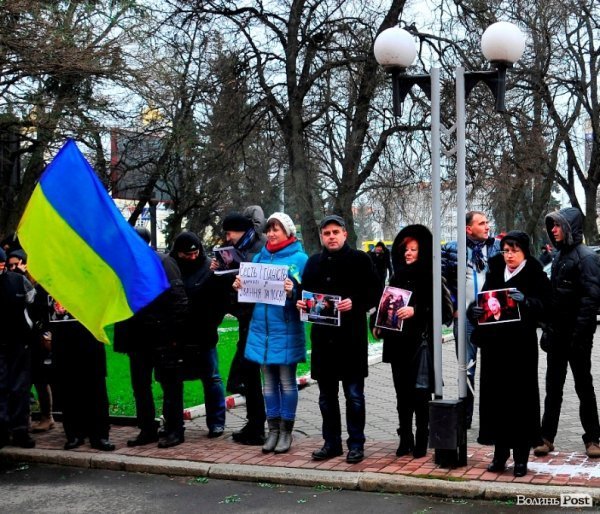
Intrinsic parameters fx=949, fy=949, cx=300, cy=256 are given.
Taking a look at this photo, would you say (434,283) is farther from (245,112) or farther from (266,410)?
(245,112)

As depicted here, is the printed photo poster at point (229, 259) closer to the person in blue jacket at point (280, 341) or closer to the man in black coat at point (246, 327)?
the man in black coat at point (246, 327)

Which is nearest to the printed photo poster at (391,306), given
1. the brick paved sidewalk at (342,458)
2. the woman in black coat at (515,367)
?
the woman in black coat at (515,367)

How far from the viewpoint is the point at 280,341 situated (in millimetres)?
7727

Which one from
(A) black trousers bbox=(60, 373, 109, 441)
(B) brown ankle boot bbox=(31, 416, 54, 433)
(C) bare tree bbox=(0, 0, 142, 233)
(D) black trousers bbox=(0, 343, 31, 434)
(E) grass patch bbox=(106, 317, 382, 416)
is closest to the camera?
(D) black trousers bbox=(0, 343, 31, 434)

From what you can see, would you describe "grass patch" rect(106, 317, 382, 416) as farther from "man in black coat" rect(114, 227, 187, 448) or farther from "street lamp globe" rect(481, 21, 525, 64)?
"street lamp globe" rect(481, 21, 525, 64)

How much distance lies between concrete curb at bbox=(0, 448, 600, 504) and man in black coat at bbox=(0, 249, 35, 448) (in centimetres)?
21

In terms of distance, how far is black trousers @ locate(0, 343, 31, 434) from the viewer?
8.09 meters

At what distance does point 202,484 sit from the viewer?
7.09m

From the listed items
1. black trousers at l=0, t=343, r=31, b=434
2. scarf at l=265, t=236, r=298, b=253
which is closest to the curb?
black trousers at l=0, t=343, r=31, b=434

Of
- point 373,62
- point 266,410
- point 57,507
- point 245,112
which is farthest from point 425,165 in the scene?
point 57,507

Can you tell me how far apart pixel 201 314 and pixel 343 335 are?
1594mm

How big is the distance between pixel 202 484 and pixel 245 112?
13913 millimetres

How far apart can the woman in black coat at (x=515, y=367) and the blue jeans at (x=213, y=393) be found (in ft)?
8.81

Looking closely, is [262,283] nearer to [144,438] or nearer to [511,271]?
[144,438]
